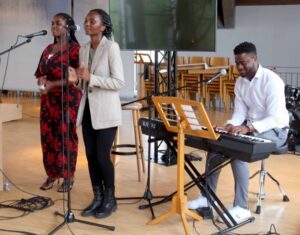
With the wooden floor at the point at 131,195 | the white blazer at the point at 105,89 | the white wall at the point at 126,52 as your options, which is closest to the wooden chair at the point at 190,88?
the white wall at the point at 126,52

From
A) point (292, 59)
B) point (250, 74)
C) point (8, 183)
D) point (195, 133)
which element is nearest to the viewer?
point (195, 133)

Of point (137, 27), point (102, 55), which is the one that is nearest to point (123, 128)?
point (137, 27)

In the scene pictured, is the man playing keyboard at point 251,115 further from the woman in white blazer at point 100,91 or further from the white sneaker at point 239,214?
the woman in white blazer at point 100,91

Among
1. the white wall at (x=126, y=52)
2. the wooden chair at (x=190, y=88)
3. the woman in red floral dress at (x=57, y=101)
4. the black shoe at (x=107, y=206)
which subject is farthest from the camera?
the wooden chair at (x=190, y=88)

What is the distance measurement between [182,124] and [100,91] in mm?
669

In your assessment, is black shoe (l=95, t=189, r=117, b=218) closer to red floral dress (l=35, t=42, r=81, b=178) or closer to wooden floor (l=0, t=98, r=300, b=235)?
wooden floor (l=0, t=98, r=300, b=235)

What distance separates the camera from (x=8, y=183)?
457cm

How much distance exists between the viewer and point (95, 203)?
12.4ft

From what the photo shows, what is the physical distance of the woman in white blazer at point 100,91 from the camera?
11.5 feet

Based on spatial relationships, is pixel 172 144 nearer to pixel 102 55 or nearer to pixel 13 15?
pixel 102 55

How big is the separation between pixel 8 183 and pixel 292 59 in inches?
331

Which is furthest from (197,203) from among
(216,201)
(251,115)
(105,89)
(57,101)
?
(57,101)

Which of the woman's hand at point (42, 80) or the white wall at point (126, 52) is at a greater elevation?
the white wall at point (126, 52)

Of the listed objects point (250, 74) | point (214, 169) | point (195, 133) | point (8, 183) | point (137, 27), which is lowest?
point (8, 183)
